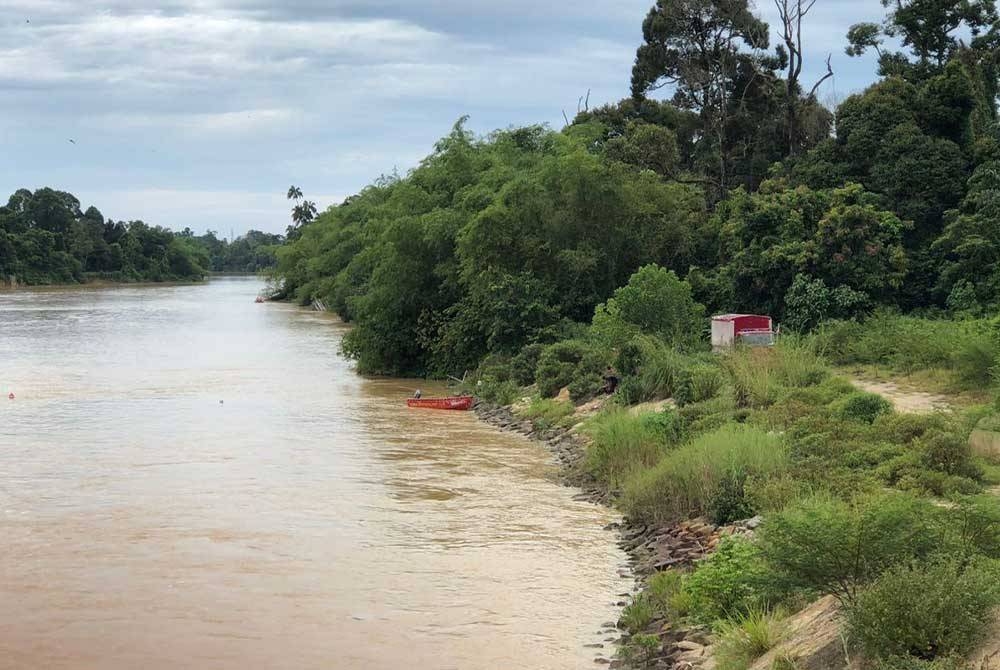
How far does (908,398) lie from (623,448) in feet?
18.6

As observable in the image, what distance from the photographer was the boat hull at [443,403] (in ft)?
90.1

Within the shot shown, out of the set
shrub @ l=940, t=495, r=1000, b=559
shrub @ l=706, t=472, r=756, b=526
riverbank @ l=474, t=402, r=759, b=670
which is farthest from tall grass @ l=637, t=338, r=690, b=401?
shrub @ l=940, t=495, r=1000, b=559

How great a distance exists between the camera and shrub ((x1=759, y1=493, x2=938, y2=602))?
7648 millimetres

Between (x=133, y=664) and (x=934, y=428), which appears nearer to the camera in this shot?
(x=133, y=664)

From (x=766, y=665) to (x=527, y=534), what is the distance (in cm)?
667

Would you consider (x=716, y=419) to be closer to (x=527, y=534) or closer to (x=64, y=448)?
(x=527, y=534)

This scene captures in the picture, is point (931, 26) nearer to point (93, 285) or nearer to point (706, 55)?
point (706, 55)

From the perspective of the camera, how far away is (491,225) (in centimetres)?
3136

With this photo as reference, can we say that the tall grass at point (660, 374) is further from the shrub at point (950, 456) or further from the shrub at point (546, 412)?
the shrub at point (950, 456)

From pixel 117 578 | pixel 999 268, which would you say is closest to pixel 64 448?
pixel 117 578

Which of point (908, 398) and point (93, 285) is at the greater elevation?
point (93, 285)

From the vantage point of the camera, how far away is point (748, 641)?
27.7ft

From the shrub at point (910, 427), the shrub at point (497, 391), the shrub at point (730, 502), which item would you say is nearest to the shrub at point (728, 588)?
the shrub at point (730, 502)

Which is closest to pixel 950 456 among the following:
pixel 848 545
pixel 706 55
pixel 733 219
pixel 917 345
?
pixel 848 545
